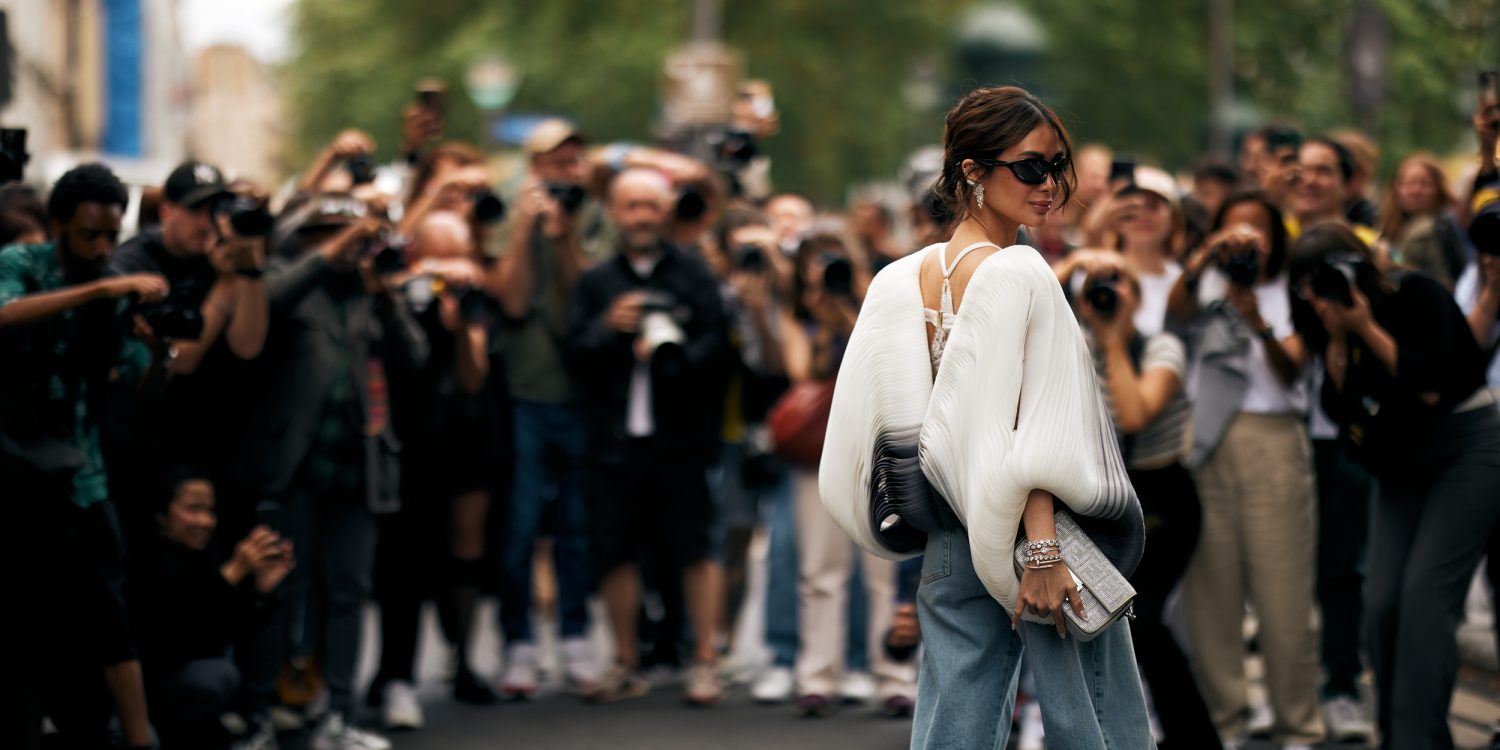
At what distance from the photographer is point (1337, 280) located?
6672 mm

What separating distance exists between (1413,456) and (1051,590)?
2.64 metres

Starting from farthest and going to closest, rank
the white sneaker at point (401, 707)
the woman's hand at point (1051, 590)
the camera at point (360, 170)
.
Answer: the camera at point (360, 170) < the white sneaker at point (401, 707) < the woman's hand at point (1051, 590)

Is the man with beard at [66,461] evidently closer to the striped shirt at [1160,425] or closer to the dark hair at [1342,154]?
the striped shirt at [1160,425]

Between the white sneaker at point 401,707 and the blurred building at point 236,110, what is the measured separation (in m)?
74.3

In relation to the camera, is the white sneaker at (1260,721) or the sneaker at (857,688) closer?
the white sneaker at (1260,721)

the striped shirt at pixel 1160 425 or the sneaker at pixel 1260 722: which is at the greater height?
the striped shirt at pixel 1160 425

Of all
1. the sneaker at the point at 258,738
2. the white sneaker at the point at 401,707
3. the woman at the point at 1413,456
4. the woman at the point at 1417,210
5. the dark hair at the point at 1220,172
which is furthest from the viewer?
the dark hair at the point at 1220,172

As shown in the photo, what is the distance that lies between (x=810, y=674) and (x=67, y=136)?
2442 centimetres

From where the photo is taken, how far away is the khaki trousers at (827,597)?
8.85 meters

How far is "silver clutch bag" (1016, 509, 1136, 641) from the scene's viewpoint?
14.6 feet

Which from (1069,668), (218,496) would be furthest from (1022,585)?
(218,496)

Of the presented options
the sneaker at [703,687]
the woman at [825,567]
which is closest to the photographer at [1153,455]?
the woman at [825,567]

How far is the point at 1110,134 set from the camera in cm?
3441

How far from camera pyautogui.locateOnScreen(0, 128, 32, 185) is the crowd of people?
0.25m
